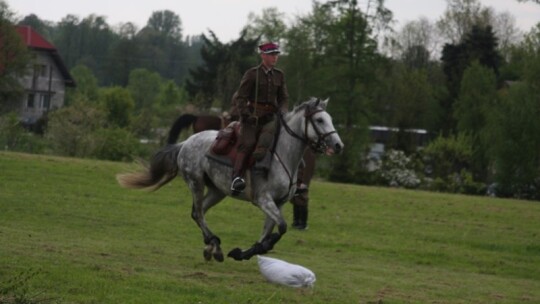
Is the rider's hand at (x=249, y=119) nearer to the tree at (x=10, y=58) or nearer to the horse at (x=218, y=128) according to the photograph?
the horse at (x=218, y=128)

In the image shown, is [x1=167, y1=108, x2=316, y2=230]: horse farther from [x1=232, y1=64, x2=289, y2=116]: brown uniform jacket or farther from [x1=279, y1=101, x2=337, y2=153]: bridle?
[x1=232, y1=64, x2=289, y2=116]: brown uniform jacket

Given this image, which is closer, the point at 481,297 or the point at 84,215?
the point at 481,297

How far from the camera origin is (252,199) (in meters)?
15.8

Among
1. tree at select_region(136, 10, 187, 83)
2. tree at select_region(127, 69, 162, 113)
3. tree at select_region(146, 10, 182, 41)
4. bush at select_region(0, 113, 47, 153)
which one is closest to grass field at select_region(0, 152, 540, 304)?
bush at select_region(0, 113, 47, 153)

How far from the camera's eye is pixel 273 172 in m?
15.5

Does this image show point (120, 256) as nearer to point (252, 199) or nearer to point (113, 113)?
point (252, 199)

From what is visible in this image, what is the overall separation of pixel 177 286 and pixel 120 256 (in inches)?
133

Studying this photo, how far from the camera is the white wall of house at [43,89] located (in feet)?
320

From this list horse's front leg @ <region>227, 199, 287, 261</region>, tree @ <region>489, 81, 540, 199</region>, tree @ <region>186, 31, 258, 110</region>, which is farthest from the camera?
tree @ <region>186, 31, 258, 110</region>

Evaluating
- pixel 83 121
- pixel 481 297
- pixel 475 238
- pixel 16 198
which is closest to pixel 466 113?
pixel 83 121

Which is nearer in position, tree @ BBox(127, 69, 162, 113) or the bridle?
the bridle

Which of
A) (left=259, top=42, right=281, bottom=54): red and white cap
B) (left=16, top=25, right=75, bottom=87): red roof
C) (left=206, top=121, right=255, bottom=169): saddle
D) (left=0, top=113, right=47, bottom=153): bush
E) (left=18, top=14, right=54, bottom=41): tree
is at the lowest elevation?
(left=0, top=113, right=47, bottom=153): bush

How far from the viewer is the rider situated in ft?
51.2

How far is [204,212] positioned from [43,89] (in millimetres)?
86667
